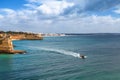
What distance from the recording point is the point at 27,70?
40.5m

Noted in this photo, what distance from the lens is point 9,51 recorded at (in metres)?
63.7

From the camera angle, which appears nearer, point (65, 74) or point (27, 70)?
point (65, 74)

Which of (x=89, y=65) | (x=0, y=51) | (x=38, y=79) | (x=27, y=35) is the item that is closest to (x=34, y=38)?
(x=27, y=35)

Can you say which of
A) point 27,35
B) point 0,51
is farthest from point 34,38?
point 0,51

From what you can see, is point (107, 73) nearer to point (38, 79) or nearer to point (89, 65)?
point (89, 65)

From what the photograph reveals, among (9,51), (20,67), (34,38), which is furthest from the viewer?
(34,38)

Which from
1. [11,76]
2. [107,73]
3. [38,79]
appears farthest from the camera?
[107,73]

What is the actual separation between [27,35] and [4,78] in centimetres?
15065

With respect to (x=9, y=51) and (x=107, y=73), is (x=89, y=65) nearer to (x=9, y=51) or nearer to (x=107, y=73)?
(x=107, y=73)

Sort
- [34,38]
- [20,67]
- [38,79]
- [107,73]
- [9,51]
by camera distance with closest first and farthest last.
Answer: [38,79]
[107,73]
[20,67]
[9,51]
[34,38]

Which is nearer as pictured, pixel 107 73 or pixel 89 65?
pixel 107 73

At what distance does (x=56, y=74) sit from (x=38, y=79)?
13.4 feet

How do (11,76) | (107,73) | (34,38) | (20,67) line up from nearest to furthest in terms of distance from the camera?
(11,76), (107,73), (20,67), (34,38)

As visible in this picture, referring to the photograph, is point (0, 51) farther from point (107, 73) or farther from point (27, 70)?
point (107, 73)
